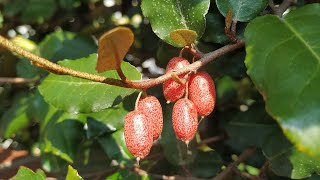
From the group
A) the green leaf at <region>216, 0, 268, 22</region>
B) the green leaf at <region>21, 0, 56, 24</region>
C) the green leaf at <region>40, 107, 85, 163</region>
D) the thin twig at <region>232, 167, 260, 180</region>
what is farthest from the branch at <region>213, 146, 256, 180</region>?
the green leaf at <region>21, 0, 56, 24</region>

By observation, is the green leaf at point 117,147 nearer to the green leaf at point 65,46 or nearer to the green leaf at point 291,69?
the green leaf at point 65,46

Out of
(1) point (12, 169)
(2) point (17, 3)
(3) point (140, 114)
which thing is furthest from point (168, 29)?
(2) point (17, 3)

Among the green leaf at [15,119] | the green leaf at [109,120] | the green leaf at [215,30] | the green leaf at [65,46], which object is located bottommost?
the green leaf at [15,119]

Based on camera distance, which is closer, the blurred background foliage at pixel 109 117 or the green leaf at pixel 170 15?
the green leaf at pixel 170 15

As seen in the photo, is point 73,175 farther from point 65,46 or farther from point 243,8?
point 65,46

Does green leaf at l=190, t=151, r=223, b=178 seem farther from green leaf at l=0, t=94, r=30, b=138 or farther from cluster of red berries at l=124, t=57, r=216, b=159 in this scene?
cluster of red berries at l=124, t=57, r=216, b=159

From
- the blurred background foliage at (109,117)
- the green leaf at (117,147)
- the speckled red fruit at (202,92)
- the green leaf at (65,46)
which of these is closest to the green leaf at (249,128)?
the blurred background foliage at (109,117)
